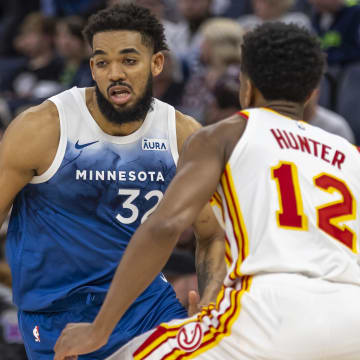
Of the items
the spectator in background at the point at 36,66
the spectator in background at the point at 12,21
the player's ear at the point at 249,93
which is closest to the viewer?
the player's ear at the point at 249,93

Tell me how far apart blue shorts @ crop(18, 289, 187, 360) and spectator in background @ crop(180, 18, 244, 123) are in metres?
3.56

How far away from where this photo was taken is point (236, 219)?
8.93 feet

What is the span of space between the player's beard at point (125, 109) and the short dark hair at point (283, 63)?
2.37ft

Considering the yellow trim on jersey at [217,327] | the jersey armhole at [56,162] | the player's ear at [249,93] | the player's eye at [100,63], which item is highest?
the player's ear at [249,93]

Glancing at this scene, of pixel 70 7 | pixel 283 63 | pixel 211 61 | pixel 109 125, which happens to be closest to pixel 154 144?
pixel 109 125

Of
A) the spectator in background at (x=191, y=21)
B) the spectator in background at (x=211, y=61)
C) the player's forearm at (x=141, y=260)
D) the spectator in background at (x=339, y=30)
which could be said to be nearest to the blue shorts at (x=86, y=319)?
the player's forearm at (x=141, y=260)

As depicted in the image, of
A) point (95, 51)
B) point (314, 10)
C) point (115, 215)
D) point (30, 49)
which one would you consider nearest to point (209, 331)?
point (115, 215)

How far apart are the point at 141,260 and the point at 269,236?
1.38ft

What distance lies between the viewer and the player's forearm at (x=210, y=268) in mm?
3408

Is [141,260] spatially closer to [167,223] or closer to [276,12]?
[167,223]

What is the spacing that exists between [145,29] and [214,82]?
3567mm

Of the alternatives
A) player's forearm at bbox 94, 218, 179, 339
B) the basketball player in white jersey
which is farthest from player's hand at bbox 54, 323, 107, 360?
player's forearm at bbox 94, 218, 179, 339

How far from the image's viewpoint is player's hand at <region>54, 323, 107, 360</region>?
2.81 metres

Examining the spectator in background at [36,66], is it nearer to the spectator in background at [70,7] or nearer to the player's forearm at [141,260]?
the spectator in background at [70,7]
